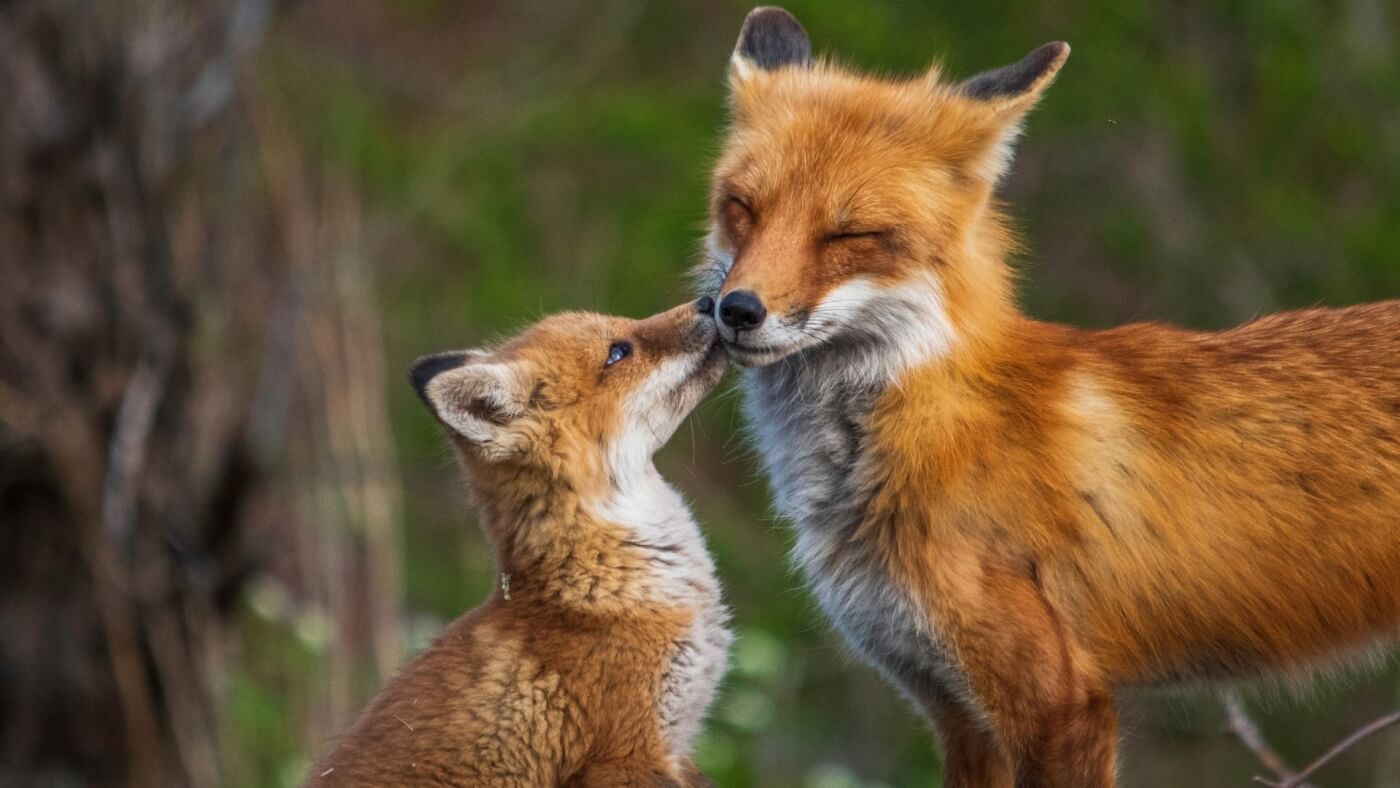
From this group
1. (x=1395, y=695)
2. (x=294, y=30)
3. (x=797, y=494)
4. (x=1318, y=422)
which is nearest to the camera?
(x=1318, y=422)

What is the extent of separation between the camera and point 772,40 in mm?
5031

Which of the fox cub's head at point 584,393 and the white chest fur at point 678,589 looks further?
the fox cub's head at point 584,393

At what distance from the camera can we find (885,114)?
4.37 m

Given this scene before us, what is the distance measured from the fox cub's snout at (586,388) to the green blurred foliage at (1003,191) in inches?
164

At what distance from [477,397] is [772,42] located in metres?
1.47

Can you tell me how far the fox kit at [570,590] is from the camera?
4270mm

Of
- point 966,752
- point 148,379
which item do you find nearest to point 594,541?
point 966,752

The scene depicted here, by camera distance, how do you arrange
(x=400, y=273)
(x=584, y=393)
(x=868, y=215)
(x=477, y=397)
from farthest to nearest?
1. (x=400, y=273)
2. (x=584, y=393)
3. (x=477, y=397)
4. (x=868, y=215)

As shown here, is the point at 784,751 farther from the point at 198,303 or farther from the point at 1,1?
the point at 1,1

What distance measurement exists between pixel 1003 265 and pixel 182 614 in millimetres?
4612

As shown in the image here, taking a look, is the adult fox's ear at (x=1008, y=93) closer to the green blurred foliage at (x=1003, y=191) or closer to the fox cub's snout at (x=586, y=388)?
the fox cub's snout at (x=586, y=388)

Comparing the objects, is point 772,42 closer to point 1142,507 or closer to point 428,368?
point 428,368

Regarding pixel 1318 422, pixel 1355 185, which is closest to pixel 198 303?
pixel 1318 422

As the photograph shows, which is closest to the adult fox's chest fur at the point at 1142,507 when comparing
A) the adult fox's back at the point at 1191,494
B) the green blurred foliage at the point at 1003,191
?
the adult fox's back at the point at 1191,494
